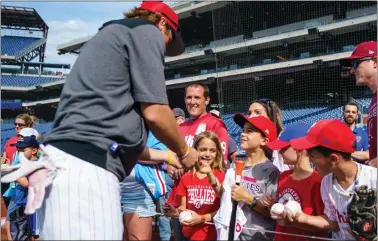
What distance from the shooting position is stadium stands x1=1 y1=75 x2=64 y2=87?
117 feet

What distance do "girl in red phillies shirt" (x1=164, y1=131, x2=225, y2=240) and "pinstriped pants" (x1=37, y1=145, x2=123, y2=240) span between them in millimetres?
1494

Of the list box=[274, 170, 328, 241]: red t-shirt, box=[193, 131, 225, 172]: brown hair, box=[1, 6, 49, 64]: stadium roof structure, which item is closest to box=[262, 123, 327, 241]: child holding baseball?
box=[274, 170, 328, 241]: red t-shirt

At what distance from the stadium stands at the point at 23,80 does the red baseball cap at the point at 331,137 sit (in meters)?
34.4

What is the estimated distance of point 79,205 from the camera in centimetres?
173

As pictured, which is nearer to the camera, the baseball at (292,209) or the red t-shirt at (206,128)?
the baseball at (292,209)

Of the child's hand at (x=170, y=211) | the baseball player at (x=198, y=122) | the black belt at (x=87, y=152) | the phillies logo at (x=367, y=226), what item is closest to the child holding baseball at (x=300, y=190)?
the phillies logo at (x=367, y=226)

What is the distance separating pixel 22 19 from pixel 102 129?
4675 centimetres

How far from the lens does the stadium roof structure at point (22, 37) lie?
140 feet

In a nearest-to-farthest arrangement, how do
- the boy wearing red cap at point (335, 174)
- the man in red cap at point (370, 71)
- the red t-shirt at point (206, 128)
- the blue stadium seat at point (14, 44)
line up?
the boy wearing red cap at point (335, 174) < the man in red cap at point (370, 71) < the red t-shirt at point (206, 128) < the blue stadium seat at point (14, 44)

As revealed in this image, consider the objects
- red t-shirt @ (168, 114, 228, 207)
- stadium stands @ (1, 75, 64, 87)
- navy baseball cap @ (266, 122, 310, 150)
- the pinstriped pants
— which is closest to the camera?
the pinstriped pants

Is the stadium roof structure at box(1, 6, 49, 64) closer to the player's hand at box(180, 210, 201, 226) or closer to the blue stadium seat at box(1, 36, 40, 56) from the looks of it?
the blue stadium seat at box(1, 36, 40, 56)

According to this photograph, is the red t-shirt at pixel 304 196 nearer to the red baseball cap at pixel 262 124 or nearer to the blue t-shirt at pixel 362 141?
the red baseball cap at pixel 262 124

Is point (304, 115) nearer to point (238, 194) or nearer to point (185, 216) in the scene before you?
point (185, 216)

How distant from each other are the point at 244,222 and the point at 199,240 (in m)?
0.60
